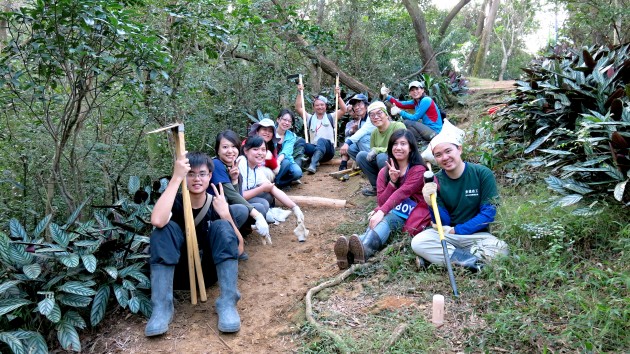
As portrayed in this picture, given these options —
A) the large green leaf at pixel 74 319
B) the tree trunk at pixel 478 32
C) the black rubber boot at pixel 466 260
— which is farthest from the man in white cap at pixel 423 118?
the tree trunk at pixel 478 32

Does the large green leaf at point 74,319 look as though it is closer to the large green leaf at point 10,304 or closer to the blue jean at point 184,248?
the large green leaf at point 10,304

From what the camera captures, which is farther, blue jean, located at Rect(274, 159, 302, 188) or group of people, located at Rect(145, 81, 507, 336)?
blue jean, located at Rect(274, 159, 302, 188)

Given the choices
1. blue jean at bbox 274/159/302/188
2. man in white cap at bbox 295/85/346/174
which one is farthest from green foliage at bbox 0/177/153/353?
man in white cap at bbox 295/85/346/174

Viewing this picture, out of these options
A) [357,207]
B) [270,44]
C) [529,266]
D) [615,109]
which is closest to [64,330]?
[529,266]

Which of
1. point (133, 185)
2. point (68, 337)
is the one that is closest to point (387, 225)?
point (133, 185)

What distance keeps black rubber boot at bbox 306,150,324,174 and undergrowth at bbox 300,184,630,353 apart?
12.6 ft

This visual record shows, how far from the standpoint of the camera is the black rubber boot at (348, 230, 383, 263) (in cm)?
405

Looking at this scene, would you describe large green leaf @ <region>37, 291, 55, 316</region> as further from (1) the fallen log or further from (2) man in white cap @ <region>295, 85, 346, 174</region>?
(2) man in white cap @ <region>295, 85, 346, 174</region>

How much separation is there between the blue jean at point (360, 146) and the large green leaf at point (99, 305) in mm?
4258

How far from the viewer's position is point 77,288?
132 inches

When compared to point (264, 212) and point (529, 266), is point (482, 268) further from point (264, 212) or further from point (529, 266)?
point (264, 212)

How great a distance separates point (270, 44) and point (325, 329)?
680 centimetres

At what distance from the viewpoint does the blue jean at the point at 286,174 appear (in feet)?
22.2

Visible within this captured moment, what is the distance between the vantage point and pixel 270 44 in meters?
8.91
